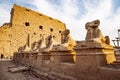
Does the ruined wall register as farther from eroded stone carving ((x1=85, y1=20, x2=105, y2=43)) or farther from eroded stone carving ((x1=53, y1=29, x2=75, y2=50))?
eroded stone carving ((x1=85, y1=20, x2=105, y2=43))

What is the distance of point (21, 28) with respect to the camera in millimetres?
19312

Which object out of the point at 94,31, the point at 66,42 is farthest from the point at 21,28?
the point at 94,31

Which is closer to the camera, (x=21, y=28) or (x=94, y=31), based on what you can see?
(x=94, y=31)

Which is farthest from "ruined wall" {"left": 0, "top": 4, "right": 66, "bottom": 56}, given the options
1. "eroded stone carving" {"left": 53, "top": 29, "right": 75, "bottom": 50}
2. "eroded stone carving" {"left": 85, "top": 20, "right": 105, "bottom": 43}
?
"eroded stone carving" {"left": 85, "top": 20, "right": 105, "bottom": 43}

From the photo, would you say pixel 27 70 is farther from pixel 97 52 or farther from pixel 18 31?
pixel 18 31

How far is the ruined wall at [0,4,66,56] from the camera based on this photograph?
1714 centimetres

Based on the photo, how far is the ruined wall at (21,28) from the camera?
1714 cm

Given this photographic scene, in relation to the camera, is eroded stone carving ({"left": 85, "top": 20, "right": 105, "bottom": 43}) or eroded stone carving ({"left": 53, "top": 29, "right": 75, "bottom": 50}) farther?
eroded stone carving ({"left": 53, "top": 29, "right": 75, "bottom": 50})

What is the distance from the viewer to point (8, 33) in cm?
1752

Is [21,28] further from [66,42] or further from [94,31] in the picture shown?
[94,31]

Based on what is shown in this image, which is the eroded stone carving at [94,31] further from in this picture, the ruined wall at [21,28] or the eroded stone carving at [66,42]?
the ruined wall at [21,28]

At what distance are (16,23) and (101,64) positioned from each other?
60.1ft

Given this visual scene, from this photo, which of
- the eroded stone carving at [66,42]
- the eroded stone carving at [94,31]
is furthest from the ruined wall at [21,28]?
the eroded stone carving at [94,31]

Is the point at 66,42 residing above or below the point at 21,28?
below
